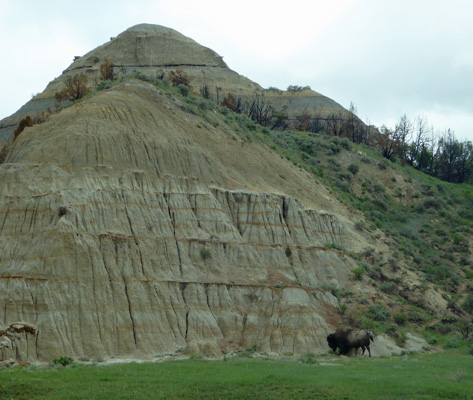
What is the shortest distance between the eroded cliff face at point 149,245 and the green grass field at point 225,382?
5.36m

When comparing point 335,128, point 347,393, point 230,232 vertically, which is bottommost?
point 347,393

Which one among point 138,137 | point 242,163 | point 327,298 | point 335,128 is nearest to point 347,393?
point 327,298

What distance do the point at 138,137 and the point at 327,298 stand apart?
16.6 m

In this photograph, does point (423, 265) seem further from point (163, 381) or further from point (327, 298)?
point (163, 381)

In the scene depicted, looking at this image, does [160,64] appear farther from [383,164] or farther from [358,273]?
[358,273]

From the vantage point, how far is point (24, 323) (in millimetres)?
38125

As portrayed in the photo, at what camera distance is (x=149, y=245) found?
45.2 meters

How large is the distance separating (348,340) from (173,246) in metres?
11.7

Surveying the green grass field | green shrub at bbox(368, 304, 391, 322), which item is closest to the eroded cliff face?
green shrub at bbox(368, 304, 391, 322)

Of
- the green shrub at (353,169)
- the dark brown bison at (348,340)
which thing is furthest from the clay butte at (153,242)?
the green shrub at (353,169)

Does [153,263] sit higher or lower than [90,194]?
lower

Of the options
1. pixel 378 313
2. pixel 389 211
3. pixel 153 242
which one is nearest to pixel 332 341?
pixel 378 313

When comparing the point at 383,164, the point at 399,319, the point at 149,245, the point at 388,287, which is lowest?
the point at 399,319

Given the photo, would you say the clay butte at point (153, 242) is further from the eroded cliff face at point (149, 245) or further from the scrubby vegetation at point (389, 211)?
the scrubby vegetation at point (389, 211)
